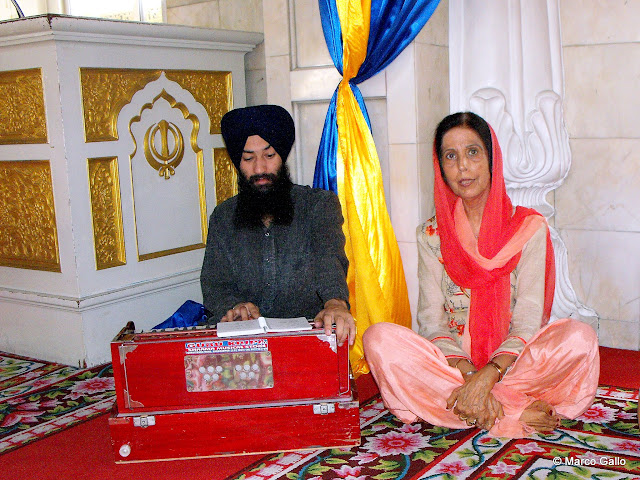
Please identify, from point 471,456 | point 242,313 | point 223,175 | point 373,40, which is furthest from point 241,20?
point 471,456

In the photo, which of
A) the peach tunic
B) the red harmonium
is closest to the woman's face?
the peach tunic

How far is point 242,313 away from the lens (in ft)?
8.27

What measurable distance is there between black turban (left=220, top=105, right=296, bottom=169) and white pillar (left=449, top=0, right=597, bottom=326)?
101 cm

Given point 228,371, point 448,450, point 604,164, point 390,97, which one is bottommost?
point 448,450

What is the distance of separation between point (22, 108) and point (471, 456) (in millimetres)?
2484

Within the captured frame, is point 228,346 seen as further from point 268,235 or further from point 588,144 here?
point 588,144

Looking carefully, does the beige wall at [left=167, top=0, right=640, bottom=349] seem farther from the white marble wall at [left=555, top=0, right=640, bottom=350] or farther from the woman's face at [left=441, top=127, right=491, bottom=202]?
the woman's face at [left=441, top=127, right=491, bottom=202]

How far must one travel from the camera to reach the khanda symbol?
3639 mm

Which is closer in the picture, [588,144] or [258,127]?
[258,127]

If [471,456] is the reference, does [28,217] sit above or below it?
above

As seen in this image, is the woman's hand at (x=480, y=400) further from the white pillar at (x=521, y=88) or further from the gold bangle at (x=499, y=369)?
the white pillar at (x=521, y=88)

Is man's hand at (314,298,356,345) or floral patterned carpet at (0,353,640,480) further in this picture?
man's hand at (314,298,356,345)

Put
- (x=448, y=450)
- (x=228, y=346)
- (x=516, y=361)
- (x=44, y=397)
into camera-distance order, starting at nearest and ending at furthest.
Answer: (x=228, y=346) → (x=448, y=450) → (x=516, y=361) → (x=44, y=397)

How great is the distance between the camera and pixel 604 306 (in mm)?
3314
